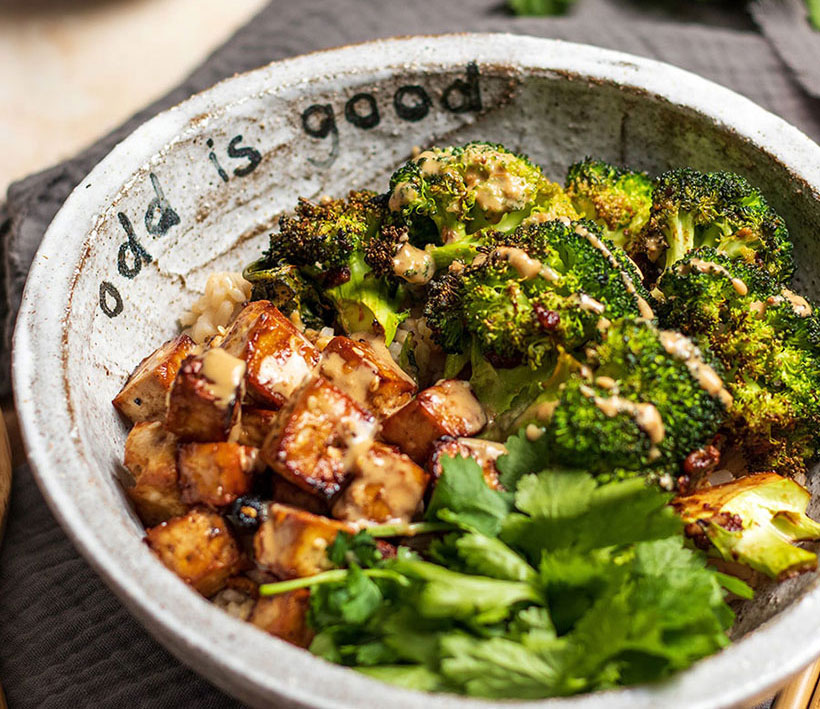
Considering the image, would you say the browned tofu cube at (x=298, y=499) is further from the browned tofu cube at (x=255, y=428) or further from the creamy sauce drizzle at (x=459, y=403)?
the creamy sauce drizzle at (x=459, y=403)

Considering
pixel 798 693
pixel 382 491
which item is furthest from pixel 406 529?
pixel 798 693

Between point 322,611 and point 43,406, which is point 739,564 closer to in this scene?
point 322,611

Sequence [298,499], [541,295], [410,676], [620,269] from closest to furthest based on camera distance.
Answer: [410,676]
[298,499]
[541,295]
[620,269]

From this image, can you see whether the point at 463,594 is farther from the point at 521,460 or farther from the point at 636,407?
the point at 636,407

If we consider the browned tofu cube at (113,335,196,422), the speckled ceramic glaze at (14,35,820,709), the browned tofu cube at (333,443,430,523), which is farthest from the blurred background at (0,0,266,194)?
the browned tofu cube at (333,443,430,523)

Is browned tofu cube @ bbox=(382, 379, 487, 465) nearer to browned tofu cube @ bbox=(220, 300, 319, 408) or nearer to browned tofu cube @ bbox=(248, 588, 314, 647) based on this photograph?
browned tofu cube @ bbox=(220, 300, 319, 408)

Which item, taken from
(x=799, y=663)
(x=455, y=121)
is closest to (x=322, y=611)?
(x=799, y=663)
